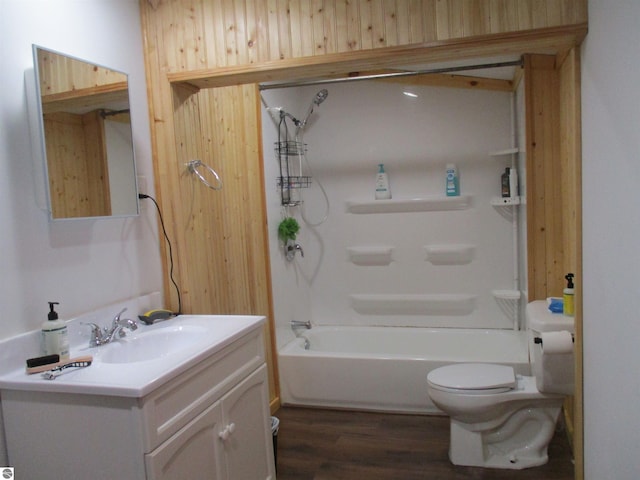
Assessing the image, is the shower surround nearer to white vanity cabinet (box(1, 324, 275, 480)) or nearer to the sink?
the sink

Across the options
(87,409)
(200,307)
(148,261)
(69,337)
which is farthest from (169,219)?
(87,409)

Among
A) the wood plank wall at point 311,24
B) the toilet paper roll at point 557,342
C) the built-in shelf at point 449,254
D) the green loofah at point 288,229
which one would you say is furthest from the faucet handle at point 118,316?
the built-in shelf at point 449,254

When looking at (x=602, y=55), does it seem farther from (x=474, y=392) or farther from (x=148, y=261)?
(x=148, y=261)

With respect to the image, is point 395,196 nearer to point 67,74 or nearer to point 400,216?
point 400,216

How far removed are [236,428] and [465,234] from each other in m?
2.49

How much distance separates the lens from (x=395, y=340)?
3.90 metres

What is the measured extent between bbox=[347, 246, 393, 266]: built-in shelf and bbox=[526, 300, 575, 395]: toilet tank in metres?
1.54

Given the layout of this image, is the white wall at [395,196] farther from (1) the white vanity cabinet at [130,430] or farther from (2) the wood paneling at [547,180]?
(1) the white vanity cabinet at [130,430]

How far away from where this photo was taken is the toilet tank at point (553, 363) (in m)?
2.35

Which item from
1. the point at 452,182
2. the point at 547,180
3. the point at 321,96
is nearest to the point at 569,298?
the point at 547,180

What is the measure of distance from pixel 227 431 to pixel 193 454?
0.21 meters

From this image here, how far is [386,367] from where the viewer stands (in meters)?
3.21

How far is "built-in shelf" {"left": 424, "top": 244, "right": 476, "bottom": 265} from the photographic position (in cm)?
381

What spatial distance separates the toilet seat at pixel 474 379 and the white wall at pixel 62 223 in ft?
5.05
